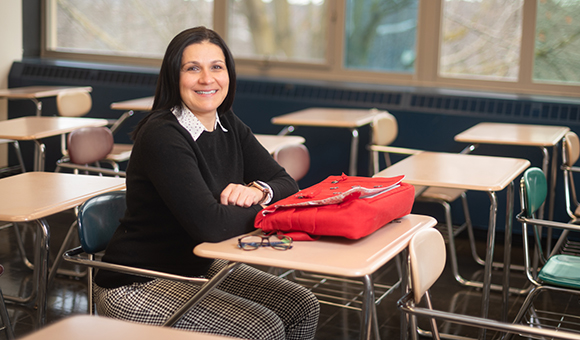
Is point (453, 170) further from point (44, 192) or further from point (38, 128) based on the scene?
point (38, 128)

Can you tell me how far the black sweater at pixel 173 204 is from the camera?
5.36 ft

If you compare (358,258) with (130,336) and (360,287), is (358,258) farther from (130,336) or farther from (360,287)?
(360,287)

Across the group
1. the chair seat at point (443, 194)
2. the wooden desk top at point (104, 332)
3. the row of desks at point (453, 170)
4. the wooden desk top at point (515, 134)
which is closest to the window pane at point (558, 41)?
the wooden desk top at point (515, 134)

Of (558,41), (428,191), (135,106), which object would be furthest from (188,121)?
(558,41)

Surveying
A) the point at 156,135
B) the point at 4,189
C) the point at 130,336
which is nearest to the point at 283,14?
the point at 4,189

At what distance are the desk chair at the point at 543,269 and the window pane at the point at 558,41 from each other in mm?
2072

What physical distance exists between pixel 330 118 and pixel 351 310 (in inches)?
59.1

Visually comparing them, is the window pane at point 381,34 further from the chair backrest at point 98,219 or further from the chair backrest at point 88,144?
the chair backrest at point 98,219

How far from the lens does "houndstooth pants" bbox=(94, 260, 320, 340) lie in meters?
1.67

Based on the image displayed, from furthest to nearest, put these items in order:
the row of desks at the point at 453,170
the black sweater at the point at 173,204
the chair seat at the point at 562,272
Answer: the chair seat at the point at 562,272, the black sweater at the point at 173,204, the row of desks at the point at 453,170

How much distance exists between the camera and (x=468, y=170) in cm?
272

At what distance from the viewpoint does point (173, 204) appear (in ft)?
5.36

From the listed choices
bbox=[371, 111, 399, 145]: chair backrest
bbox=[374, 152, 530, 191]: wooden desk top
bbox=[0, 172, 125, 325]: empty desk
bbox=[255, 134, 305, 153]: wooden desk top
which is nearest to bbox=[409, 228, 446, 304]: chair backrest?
bbox=[374, 152, 530, 191]: wooden desk top

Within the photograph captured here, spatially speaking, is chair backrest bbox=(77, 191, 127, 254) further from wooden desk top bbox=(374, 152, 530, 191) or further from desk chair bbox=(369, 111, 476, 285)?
desk chair bbox=(369, 111, 476, 285)
